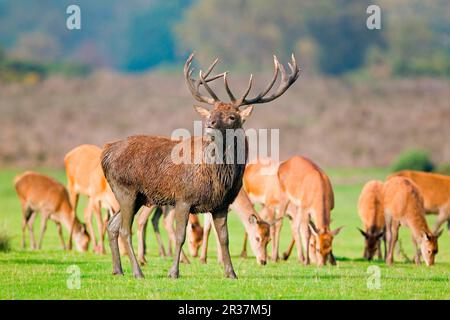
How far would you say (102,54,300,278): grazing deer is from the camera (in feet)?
48.2

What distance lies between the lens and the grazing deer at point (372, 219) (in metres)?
20.5

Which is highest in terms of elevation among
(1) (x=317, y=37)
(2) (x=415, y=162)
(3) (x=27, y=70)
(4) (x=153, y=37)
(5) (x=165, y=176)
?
(4) (x=153, y=37)

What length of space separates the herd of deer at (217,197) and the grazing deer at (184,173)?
0.04 ft

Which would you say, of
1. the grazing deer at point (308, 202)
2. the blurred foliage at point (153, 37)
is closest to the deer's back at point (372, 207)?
the grazing deer at point (308, 202)

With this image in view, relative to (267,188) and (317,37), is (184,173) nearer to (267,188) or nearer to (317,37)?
(267,188)

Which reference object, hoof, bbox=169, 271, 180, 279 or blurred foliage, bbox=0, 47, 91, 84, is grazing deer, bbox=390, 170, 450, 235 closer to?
hoof, bbox=169, 271, 180, 279

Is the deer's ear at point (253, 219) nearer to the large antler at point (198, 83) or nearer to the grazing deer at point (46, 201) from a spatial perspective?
the large antler at point (198, 83)

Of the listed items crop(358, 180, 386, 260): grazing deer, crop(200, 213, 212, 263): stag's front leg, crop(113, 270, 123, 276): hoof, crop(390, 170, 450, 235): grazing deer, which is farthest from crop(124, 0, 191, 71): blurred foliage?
crop(113, 270, 123, 276): hoof

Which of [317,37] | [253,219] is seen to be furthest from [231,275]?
[317,37]

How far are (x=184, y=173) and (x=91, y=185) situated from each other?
662cm

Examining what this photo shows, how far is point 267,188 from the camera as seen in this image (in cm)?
2089

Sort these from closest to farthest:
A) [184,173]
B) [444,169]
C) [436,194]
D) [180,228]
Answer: [180,228]
[184,173]
[436,194]
[444,169]

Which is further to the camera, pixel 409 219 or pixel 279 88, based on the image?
pixel 409 219

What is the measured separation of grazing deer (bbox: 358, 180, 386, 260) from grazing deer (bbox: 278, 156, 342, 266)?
1.30 meters
